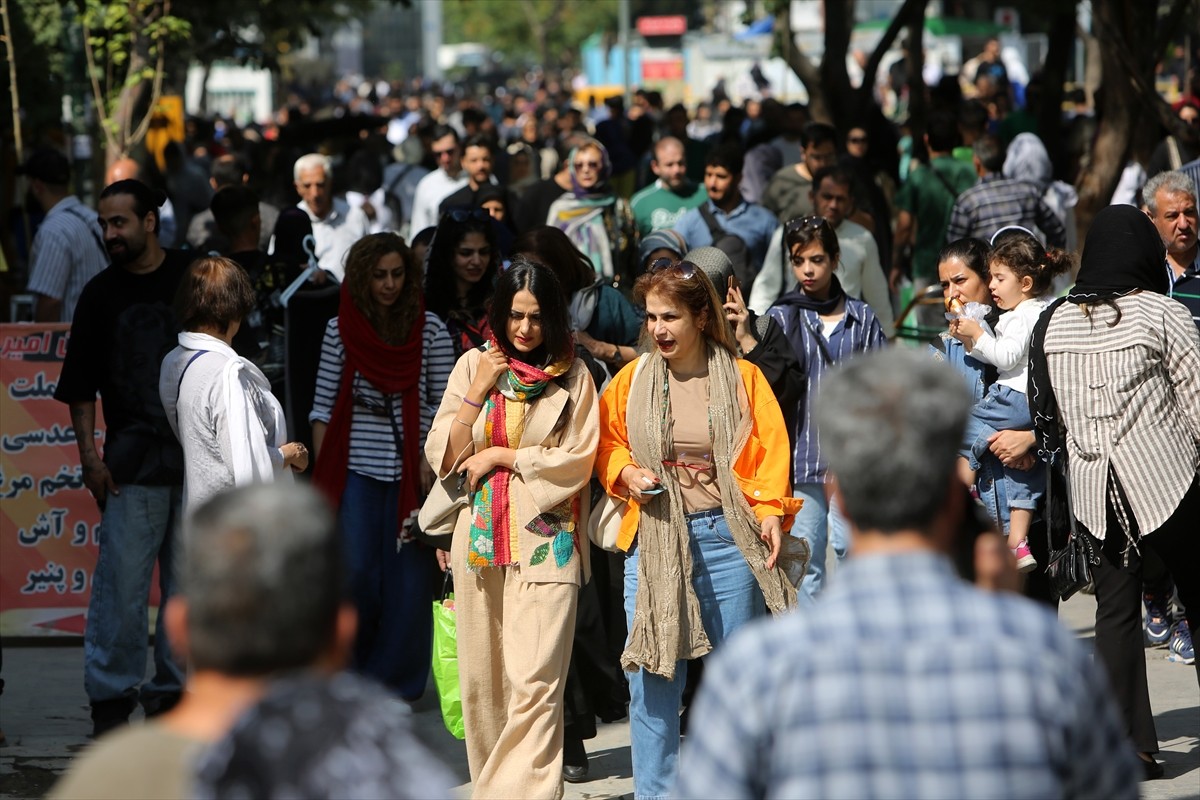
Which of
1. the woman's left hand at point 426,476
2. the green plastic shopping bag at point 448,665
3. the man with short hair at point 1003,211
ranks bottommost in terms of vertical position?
the green plastic shopping bag at point 448,665

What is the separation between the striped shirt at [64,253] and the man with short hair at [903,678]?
6.57m

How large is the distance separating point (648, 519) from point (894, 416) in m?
2.88

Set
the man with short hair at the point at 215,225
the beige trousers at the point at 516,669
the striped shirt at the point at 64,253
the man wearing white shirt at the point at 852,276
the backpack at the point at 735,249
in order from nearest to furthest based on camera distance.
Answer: the beige trousers at the point at 516,669 → the man wearing white shirt at the point at 852,276 → the striped shirt at the point at 64,253 → the backpack at the point at 735,249 → the man with short hair at the point at 215,225

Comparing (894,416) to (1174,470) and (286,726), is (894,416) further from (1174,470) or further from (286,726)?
(1174,470)

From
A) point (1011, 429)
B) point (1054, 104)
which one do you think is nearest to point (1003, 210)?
point (1011, 429)

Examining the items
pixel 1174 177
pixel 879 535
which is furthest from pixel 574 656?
pixel 879 535

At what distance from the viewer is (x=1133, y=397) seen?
557 cm

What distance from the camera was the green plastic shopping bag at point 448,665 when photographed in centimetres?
580

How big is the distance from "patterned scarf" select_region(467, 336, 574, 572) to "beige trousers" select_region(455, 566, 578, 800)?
75 millimetres

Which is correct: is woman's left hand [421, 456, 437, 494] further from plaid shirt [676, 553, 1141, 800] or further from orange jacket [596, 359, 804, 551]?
plaid shirt [676, 553, 1141, 800]

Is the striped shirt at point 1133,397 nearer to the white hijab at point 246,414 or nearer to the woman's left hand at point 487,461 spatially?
the woman's left hand at point 487,461

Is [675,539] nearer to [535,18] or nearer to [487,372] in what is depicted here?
Answer: [487,372]

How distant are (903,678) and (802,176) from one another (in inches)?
346

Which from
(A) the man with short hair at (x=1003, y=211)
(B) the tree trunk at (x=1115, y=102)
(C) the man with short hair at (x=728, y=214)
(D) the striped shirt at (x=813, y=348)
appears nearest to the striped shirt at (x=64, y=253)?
(C) the man with short hair at (x=728, y=214)
